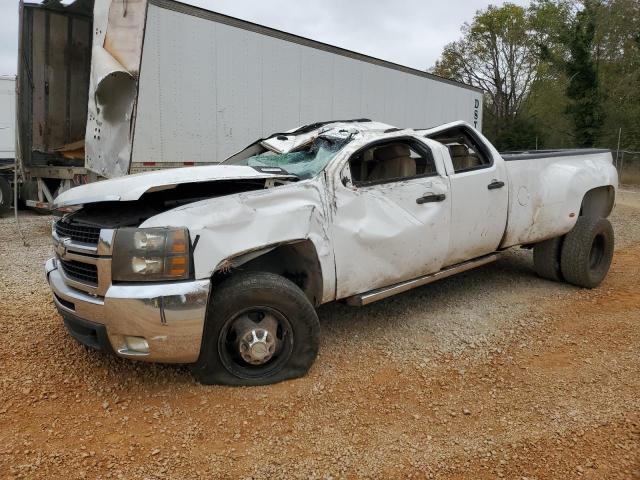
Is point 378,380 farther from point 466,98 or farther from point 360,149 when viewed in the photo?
point 466,98

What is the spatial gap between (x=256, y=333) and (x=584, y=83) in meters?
28.8

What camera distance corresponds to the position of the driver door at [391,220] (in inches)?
141

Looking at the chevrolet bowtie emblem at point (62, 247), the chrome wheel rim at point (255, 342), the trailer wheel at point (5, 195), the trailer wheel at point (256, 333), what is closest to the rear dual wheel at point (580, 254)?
the trailer wheel at point (256, 333)

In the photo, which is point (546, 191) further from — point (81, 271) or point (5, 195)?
point (5, 195)

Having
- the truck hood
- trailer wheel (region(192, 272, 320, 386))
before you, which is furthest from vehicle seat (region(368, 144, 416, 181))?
trailer wheel (region(192, 272, 320, 386))

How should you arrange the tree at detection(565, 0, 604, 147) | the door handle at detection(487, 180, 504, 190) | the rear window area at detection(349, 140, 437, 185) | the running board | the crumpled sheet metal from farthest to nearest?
1. the tree at detection(565, 0, 604, 147)
2. the crumpled sheet metal
3. the door handle at detection(487, 180, 504, 190)
4. the rear window area at detection(349, 140, 437, 185)
5. the running board

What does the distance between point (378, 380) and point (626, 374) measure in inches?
66.1

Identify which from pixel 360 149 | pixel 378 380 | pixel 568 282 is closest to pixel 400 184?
pixel 360 149

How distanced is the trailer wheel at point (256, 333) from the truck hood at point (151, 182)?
2.07 feet

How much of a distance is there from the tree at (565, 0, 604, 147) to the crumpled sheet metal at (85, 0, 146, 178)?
83.7 feet

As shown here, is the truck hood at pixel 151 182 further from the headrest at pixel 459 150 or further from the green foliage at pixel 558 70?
the green foliage at pixel 558 70

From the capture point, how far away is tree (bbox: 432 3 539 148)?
3841 centimetres

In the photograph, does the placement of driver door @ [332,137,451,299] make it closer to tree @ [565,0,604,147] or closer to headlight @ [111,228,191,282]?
headlight @ [111,228,191,282]

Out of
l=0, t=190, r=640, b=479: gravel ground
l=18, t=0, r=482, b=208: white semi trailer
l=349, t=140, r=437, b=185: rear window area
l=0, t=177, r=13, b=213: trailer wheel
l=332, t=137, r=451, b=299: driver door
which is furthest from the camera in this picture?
l=0, t=177, r=13, b=213: trailer wheel
